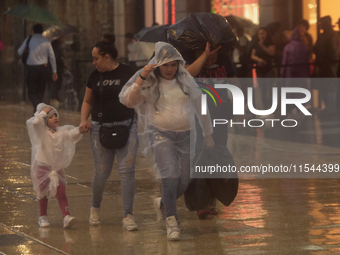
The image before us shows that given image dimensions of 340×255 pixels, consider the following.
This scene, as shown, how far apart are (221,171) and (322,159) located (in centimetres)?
428

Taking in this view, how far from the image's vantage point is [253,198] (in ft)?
25.5

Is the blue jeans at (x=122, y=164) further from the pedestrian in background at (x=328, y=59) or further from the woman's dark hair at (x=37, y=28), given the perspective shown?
the pedestrian in background at (x=328, y=59)

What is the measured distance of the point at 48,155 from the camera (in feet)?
21.8

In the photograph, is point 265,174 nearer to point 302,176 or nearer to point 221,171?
point 302,176

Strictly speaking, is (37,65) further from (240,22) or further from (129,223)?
(129,223)

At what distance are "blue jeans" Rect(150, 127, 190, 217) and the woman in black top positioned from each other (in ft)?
1.20

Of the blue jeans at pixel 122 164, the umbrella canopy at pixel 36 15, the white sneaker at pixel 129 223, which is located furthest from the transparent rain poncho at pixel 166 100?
the umbrella canopy at pixel 36 15

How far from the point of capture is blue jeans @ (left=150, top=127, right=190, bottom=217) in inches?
239

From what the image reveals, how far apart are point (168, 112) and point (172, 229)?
991 mm

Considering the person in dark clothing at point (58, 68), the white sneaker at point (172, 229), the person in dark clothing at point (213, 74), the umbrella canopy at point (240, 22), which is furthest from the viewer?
the person in dark clothing at point (58, 68)

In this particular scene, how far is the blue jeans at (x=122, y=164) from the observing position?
6438mm

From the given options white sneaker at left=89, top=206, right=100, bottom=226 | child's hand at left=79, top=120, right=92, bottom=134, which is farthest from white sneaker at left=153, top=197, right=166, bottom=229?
child's hand at left=79, top=120, right=92, bottom=134

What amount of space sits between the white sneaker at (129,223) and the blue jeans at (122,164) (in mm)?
51

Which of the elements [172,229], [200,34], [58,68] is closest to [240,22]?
[58,68]
